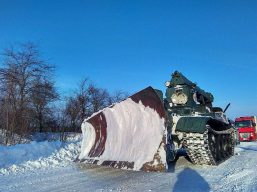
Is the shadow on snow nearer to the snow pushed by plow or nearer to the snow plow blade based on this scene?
the snow plow blade

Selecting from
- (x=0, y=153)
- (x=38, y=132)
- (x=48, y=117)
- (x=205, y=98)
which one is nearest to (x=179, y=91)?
(x=205, y=98)

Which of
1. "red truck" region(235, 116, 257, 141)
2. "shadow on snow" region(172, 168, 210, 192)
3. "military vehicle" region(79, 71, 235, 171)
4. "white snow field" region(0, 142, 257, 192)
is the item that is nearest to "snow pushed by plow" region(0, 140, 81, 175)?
"white snow field" region(0, 142, 257, 192)

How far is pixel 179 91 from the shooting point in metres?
12.0

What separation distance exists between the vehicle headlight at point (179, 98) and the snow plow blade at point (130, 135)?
2.68m

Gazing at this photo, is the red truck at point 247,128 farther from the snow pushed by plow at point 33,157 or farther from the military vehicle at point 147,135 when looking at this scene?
the snow pushed by plow at point 33,157

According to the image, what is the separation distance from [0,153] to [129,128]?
367 centimetres

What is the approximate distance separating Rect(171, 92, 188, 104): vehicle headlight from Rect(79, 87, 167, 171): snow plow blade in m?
2.68

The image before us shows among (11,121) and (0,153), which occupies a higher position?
(11,121)

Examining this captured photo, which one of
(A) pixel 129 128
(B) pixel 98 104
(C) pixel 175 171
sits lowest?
(C) pixel 175 171

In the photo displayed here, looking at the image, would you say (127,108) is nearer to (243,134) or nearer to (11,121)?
(11,121)

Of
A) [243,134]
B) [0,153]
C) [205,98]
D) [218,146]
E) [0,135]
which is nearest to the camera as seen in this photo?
[0,153]

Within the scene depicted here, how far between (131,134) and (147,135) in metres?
0.63

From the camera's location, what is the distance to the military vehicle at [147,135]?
8.60 m

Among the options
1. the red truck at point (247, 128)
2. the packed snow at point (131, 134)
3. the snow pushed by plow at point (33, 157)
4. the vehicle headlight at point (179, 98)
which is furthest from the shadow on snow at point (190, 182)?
the red truck at point (247, 128)
